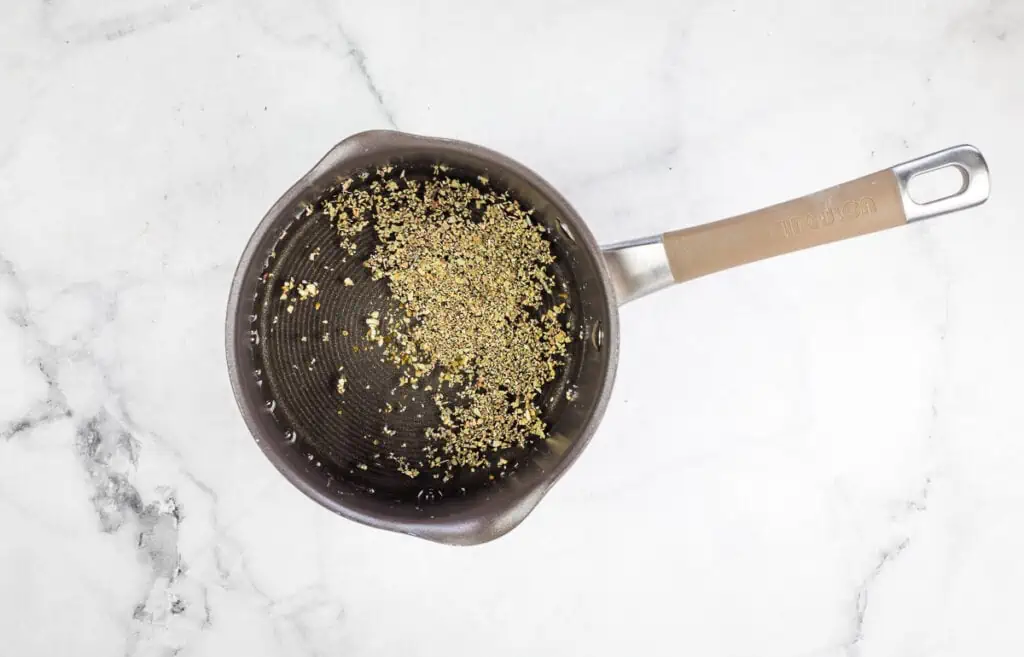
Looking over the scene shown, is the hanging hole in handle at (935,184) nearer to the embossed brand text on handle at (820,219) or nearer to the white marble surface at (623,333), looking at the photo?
the white marble surface at (623,333)

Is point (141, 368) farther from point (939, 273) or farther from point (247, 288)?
point (939, 273)

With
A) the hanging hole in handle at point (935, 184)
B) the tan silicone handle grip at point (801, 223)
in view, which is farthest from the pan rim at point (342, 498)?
the hanging hole in handle at point (935, 184)

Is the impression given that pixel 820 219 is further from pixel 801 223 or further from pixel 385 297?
pixel 385 297

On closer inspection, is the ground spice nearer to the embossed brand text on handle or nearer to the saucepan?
the saucepan

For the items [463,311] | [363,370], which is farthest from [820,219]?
[363,370]

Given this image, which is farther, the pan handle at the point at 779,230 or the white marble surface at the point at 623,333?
the white marble surface at the point at 623,333

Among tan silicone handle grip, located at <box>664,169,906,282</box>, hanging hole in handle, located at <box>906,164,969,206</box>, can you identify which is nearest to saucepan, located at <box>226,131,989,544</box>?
tan silicone handle grip, located at <box>664,169,906,282</box>

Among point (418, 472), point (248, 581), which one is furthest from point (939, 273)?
point (248, 581)
